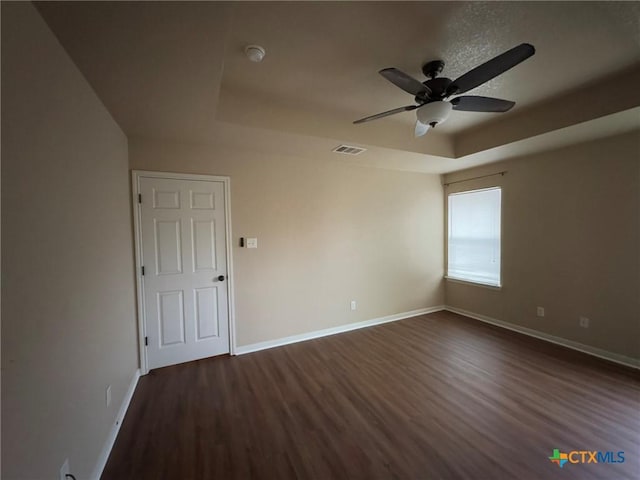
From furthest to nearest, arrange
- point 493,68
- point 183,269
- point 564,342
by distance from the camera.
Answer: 1. point 564,342
2. point 183,269
3. point 493,68

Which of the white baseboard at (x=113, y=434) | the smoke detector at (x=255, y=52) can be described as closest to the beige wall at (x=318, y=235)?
the white baseboard at (x=113, y=434)

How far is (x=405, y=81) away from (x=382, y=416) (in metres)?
2.50

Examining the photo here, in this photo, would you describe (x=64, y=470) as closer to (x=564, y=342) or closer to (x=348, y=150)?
(x=348, y=150)

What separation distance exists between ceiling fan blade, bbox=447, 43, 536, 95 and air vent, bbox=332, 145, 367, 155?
1323mm

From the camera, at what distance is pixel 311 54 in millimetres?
1938

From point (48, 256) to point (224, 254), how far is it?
Answer: 6.43 ft

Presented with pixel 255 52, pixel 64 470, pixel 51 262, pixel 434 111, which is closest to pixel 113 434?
pixel 64 470

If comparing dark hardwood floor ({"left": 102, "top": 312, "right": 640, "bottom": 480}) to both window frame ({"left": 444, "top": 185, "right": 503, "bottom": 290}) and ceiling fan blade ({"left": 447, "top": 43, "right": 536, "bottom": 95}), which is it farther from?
ceiling fan blade ({"left": 447, "top": 43, "right": 536, "bottom": 95})

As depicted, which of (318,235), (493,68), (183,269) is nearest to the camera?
(493,68)

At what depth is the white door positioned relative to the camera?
2.82 m

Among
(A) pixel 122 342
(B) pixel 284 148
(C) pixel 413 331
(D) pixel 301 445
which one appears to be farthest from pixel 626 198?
(A) pixel 122 342

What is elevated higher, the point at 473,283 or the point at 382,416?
the point at 473,283

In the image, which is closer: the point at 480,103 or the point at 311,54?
the point at 311,54

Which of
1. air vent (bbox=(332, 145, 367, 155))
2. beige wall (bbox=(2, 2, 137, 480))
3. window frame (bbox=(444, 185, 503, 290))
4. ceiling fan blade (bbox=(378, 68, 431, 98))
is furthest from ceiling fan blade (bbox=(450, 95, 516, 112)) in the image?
beige wall (bbox=(2, 2, 137, 480))
